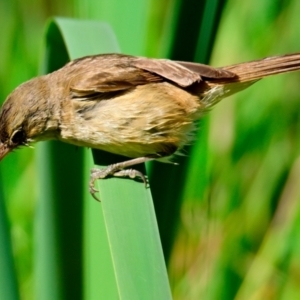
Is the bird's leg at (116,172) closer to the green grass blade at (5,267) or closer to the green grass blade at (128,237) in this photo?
the green grass blade at (128,237)

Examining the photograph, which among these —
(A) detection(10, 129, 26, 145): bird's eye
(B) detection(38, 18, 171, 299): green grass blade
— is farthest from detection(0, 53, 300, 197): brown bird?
(B) detection(38, 18, 171, 299): green grass blade

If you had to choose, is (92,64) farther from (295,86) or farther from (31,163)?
(295,86)

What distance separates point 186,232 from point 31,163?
60 cm

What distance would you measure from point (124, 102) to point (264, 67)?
47 cm

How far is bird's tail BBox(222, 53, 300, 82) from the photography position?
5.42 ft

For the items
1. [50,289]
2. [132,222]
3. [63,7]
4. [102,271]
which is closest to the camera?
[132,222]

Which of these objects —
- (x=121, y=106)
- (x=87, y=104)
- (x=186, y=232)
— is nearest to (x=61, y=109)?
(x=87, y=104)

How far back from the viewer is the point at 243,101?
5.92ft

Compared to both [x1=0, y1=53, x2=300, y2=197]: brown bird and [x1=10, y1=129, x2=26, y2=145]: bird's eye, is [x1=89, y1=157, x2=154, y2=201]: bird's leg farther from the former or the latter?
[x1=10, y1=129, x2=26, y2=145]: bird's eye

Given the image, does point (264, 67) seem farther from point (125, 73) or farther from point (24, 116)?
point (24, 116)

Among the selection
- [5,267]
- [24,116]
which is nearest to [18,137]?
[24,116]

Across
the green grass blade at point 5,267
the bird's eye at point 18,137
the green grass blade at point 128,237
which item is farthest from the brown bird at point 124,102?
the green grass blade at point 5,267

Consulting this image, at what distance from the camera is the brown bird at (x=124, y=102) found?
65.3 inches

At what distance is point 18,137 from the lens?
166 cm
